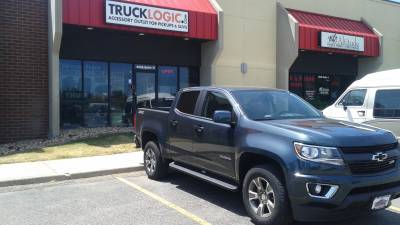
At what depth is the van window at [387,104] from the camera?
9.61 m

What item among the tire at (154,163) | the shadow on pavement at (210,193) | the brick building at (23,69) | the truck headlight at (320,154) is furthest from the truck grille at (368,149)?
the brick building at (23,69)

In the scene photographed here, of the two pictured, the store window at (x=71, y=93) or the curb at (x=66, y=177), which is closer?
the curb at (x=66, y=177)

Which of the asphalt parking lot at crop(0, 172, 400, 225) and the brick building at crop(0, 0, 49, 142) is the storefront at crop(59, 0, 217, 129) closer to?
the brick building at crop(0, 0, 49, 142)

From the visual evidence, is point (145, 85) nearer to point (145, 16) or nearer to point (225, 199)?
point (145, 16)

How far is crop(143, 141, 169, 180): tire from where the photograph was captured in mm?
8422

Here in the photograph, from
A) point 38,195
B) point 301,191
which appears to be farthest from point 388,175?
point 38,195

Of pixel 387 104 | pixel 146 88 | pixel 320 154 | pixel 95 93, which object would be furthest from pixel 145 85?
pixel 320 154

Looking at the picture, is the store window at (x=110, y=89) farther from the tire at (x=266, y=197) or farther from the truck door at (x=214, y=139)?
the tire at (x=266, y=197)

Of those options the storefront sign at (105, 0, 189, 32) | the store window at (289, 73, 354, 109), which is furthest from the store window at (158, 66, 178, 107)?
the store window at (289, 73, 354, 109)

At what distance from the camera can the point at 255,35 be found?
1989 cm

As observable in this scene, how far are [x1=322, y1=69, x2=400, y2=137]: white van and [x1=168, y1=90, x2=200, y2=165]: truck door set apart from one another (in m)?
4.53

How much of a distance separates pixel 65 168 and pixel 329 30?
14.7 m

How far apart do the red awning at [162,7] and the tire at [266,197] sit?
1031 cm

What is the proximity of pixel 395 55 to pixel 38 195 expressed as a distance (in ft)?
74.4
